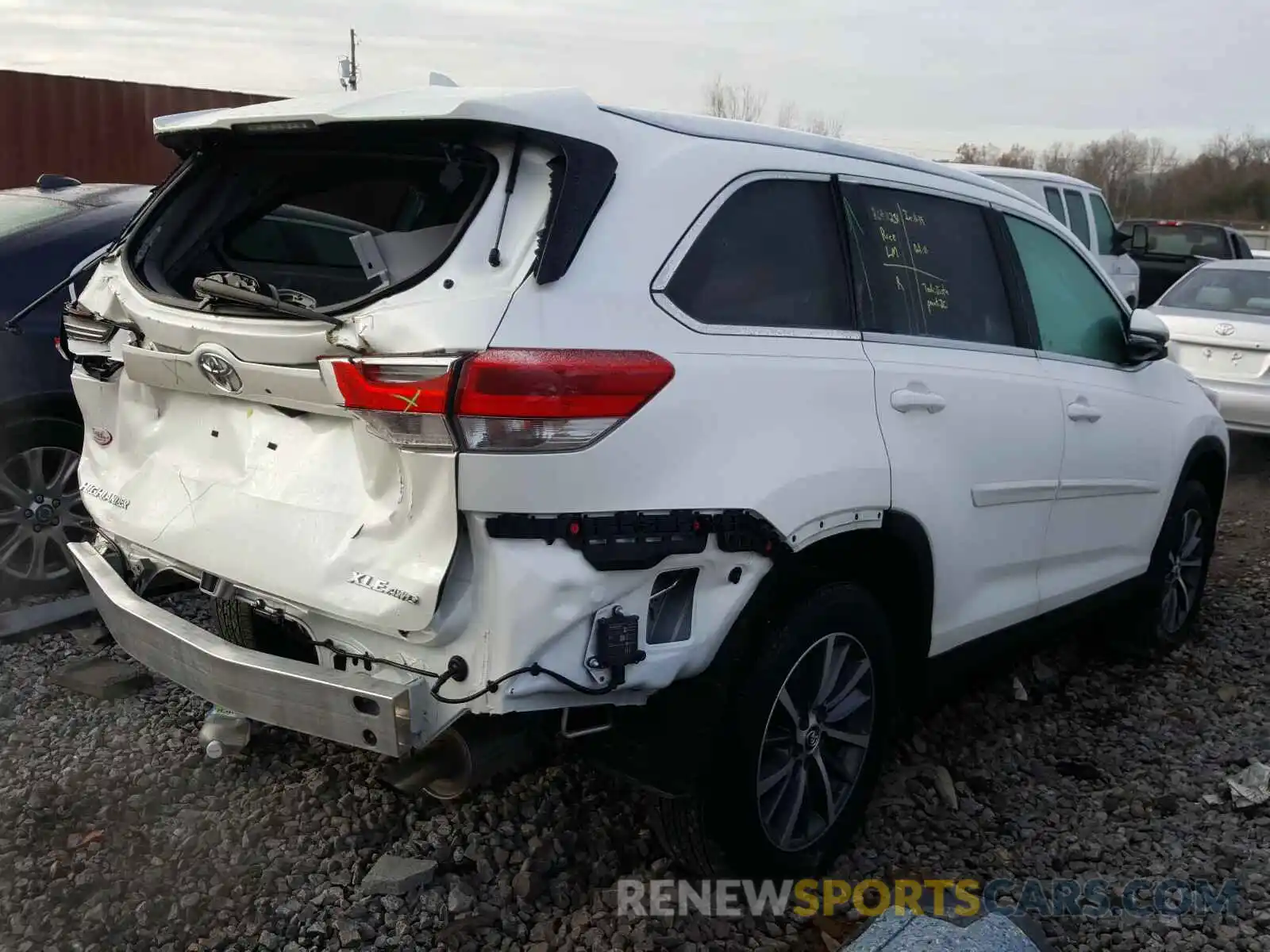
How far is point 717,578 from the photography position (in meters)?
2.52

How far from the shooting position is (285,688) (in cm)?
239

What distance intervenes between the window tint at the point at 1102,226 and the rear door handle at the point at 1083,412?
898 cm

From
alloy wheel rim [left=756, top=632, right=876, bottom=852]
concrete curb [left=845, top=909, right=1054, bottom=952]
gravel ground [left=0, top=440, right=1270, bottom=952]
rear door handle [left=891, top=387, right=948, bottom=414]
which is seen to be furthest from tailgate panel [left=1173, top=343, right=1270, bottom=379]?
concrete curb [left=845, top=909, right=1054, bottom=952]

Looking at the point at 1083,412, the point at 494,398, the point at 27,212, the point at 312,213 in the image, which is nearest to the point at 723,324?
the point at 494,398

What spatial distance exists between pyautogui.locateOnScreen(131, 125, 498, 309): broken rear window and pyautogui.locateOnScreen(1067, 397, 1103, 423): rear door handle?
221 centimetres

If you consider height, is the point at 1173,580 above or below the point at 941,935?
below

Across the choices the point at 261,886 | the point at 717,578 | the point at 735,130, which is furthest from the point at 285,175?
the point at 261,886

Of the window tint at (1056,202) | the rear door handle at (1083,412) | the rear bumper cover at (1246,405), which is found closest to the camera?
the rear door handle at (1083,412)

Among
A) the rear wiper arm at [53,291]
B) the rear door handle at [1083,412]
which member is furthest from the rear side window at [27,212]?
the rear door handle at [1083,412]

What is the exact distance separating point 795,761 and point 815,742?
0.08 meters

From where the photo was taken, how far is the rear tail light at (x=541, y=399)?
2.21 metres

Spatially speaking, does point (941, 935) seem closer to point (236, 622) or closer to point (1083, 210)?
point (236, 622)

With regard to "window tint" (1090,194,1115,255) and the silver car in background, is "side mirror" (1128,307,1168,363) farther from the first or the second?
"window tint" (1090,194,1115,255)

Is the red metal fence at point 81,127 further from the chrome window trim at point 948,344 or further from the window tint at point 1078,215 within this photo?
the chrome window trim at point 948,344
